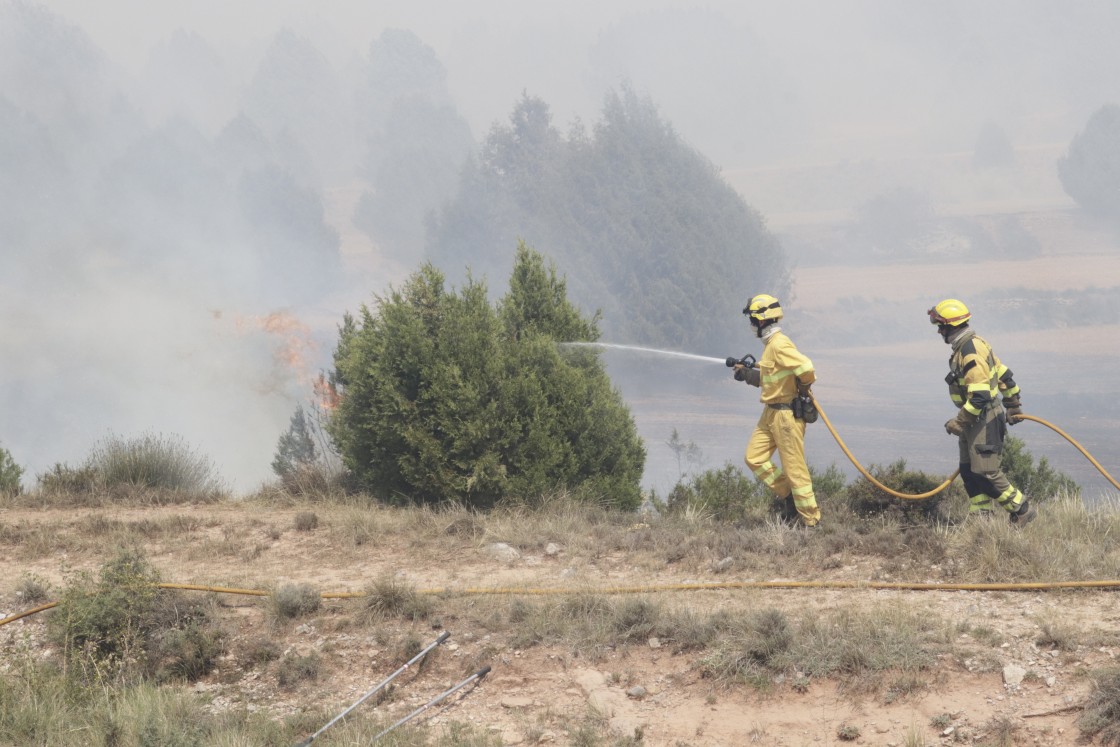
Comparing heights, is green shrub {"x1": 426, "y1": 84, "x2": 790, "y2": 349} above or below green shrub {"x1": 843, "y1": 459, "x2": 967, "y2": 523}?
above

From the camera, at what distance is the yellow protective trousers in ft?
27.3

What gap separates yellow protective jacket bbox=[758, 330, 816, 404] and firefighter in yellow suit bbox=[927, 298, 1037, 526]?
0.99 m

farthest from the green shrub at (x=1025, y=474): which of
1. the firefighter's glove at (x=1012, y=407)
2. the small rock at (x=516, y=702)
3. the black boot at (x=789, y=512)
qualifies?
the small rock at (x=516, y=702)

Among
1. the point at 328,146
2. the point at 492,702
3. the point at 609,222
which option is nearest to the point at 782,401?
the point at 492,702

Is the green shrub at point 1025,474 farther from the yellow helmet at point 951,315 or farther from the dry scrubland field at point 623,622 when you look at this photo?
the yellow helmet at point 951,315

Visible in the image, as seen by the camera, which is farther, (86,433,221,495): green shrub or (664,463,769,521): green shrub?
(86,433,221,495): green shrub

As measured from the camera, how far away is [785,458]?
838cm

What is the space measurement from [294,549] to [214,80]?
8616cm

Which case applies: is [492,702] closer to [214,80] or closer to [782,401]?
[782,401]

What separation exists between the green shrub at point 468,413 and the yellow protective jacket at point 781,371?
2761 millimetres

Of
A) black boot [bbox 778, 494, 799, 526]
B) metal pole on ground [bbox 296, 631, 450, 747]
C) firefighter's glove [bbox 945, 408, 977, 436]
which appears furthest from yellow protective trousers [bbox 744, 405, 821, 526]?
metal pole on ground [bbox 296, 631, 450, 747]

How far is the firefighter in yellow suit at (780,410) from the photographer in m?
8.27

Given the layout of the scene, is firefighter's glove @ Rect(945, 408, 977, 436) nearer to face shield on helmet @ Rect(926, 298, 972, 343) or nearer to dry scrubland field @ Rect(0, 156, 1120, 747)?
face shield on helmet @ Rect(926, 298, 972, 343)

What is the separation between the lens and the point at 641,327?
4309cm
